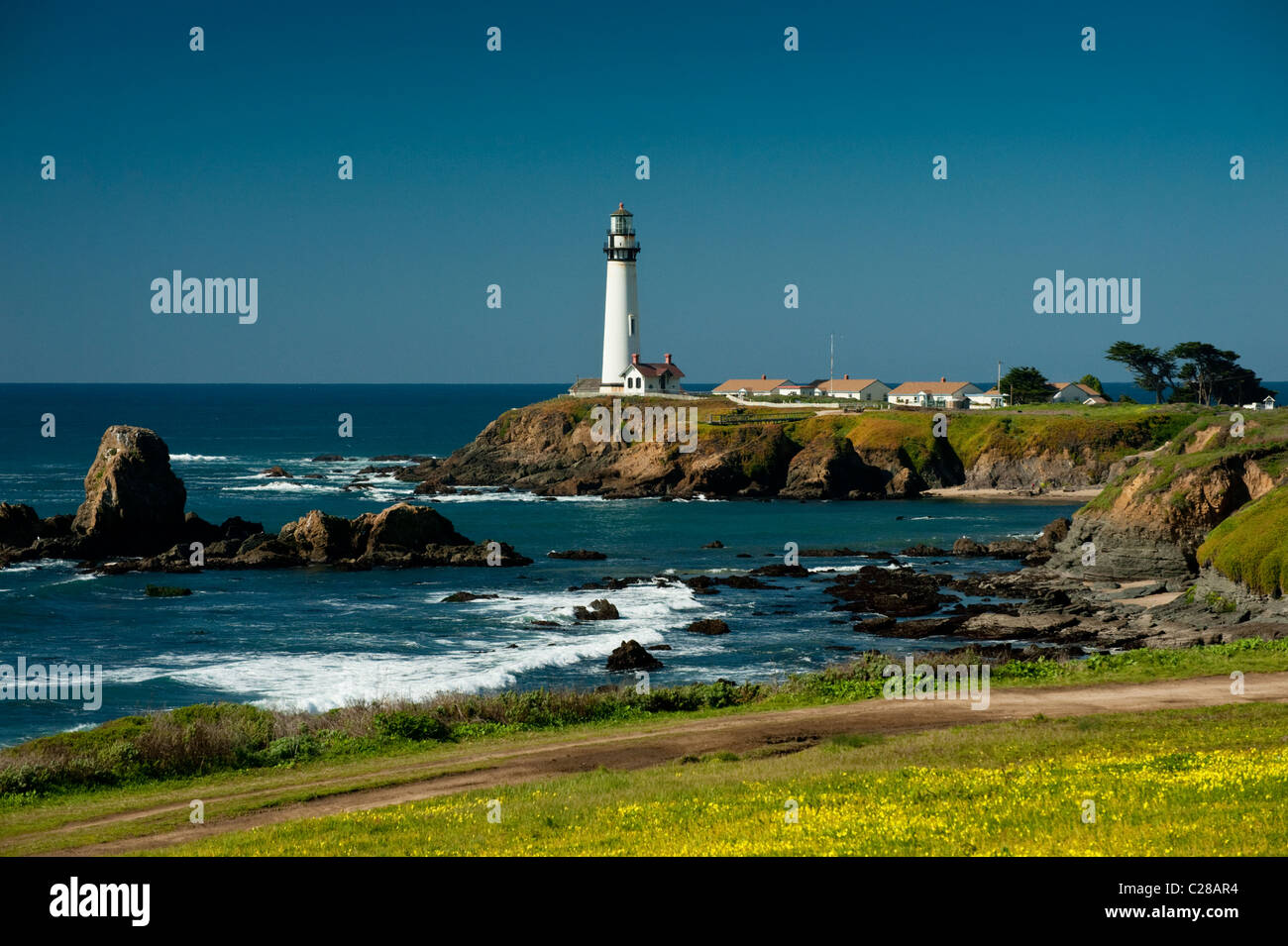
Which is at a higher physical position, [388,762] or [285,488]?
[285,488]

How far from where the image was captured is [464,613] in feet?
161

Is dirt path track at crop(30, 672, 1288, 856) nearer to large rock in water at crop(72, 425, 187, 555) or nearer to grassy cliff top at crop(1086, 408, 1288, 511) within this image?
grassy cliff top at crop(1086, 408, 1288, 511)

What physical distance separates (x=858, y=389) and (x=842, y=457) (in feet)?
122

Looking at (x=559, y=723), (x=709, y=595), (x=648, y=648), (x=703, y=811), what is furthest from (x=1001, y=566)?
(x=703, y=811)

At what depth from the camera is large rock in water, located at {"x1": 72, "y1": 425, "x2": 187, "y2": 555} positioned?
200ft

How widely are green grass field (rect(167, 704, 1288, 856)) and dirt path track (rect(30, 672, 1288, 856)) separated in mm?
1279

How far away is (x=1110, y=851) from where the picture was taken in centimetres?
1173

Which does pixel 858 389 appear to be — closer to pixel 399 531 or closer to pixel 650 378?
pixel 650 378

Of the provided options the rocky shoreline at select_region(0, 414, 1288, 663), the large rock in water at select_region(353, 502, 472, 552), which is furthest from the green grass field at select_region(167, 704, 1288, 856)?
the large rock in water at select_region(353, 502, 472, 552)

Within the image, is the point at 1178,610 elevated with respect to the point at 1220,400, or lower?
lower

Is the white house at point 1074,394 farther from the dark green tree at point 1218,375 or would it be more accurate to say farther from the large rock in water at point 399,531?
the large rock in water at point 399,531

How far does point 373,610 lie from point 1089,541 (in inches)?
1323

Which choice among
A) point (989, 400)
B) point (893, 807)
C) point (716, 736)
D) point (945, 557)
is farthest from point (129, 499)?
point (989, 400)
